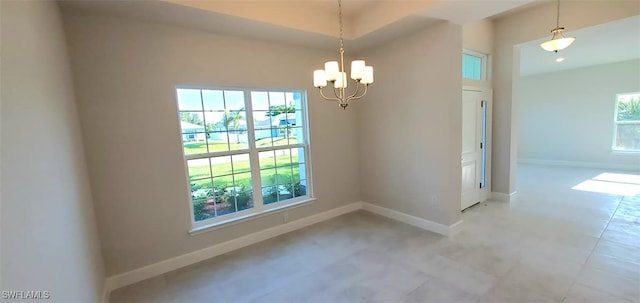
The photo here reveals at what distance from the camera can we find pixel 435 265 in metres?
2.71

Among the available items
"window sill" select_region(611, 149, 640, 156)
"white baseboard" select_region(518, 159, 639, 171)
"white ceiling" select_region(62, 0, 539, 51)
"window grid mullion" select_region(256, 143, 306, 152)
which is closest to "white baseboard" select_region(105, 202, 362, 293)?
"window grid mullion" select_region(256, 143, 306, 152)

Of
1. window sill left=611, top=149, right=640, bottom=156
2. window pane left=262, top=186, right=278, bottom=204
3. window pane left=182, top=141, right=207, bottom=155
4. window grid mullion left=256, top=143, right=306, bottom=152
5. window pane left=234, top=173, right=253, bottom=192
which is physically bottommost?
window sill left=611, top=149, right=640, bottom=156

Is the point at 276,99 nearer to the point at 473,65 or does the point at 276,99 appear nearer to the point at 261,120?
the point at 261,120

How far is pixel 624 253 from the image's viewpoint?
2.73 m

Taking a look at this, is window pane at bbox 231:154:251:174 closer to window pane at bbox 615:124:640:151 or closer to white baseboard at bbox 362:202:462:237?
white baseboard at bbox 362:202:462:237

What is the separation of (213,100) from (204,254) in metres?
1.84

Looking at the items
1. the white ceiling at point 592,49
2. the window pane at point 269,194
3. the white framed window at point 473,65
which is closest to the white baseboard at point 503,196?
the white framed window at point 473,65

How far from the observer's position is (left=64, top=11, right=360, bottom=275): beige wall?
243cm

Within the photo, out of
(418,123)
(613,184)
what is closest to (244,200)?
(418,123)

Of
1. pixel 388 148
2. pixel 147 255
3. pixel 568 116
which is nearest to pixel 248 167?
pixel 147 255

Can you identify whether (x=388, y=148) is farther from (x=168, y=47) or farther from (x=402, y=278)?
(x=168, y=47)

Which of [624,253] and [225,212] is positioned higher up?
[225,212]

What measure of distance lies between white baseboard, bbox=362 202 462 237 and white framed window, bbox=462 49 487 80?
234cm

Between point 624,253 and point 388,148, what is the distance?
2.74m
